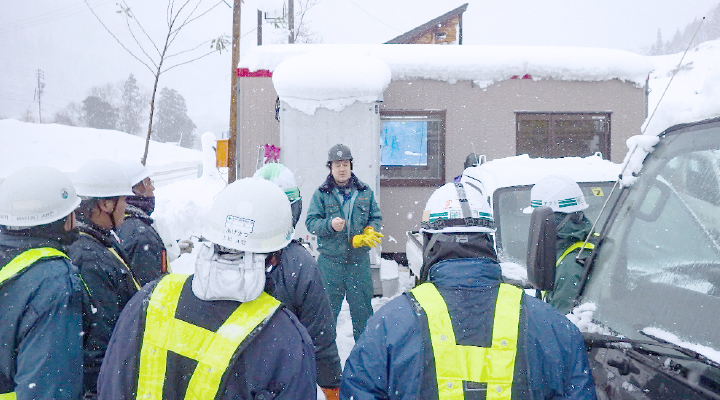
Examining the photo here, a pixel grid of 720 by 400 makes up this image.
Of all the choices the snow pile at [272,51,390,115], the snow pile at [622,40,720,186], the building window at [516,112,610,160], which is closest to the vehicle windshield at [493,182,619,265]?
the snow pile at [622,40,720,186]

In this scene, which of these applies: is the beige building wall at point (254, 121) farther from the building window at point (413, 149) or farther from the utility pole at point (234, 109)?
the building window at point (413, 149)

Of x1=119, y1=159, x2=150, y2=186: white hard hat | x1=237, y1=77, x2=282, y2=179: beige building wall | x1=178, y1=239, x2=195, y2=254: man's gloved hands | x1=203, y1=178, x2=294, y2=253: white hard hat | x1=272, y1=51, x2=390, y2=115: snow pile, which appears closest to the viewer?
x1=203, y1=178, x2=294, y2=253: white hard hat

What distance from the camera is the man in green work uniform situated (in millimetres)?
4551

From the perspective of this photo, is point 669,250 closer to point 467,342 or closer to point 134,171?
point 467,342

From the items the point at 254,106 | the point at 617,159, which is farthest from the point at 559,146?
the point at 254,106

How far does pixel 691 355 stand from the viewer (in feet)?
5.17

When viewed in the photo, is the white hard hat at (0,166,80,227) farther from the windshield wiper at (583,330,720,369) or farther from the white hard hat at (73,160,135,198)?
the windshield wiper at (583,330,720,369)

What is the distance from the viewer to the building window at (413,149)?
7.93 meters

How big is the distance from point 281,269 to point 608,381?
4.94 feet

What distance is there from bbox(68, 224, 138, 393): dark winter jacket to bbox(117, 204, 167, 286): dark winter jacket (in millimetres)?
427

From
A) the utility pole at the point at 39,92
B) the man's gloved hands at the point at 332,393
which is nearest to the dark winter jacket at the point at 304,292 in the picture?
the man's gloved hands at the point at 332,393

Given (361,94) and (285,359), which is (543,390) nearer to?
(285,359)

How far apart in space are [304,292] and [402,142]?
18.6ft

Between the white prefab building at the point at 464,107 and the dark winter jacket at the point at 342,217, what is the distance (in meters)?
2.89
